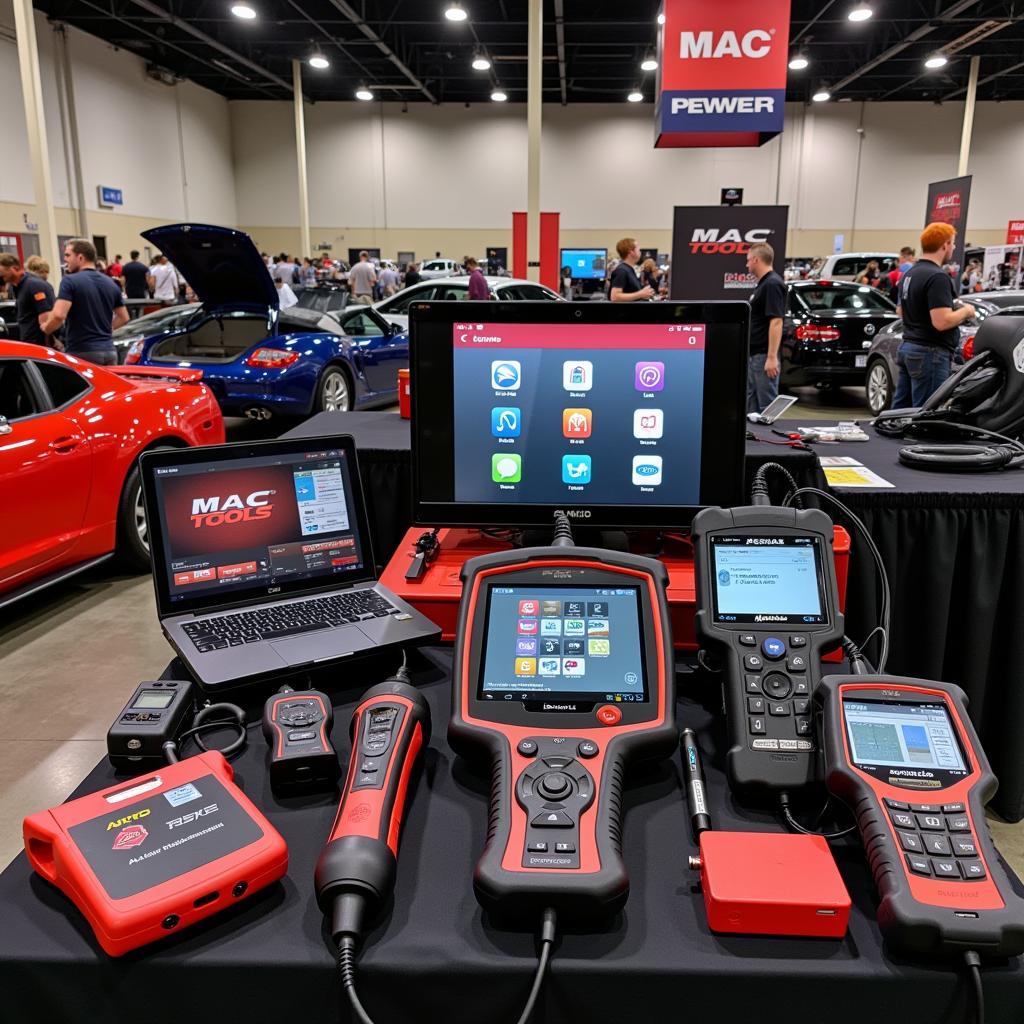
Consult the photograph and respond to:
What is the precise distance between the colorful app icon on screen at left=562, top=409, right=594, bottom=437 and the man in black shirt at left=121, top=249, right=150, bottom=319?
15781 millimetres

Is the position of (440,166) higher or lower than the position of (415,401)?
higher

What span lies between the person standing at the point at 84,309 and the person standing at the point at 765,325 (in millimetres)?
5196

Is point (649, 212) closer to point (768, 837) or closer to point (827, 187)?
point (827, 187)

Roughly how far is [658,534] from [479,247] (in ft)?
78.6

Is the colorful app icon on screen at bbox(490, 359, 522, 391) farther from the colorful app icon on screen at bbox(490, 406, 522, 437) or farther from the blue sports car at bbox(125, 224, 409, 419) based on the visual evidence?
the blue sports car at bbox(125, 224, 409, 419)

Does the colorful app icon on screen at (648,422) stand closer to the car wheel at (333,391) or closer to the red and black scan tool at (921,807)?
the red and black scan tool at (921,807)

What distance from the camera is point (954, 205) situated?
1358cm

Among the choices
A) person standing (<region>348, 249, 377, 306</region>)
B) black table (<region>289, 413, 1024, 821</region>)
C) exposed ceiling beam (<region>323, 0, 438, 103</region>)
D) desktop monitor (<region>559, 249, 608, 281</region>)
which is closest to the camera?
black table (<region>289, 413, 1024, 821</region>)

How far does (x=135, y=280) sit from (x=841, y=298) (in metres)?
12.4

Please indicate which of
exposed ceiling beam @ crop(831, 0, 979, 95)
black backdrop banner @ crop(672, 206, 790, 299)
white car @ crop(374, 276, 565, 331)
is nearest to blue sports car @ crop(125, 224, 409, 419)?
white car @ crop(374, 276, 565, 331)

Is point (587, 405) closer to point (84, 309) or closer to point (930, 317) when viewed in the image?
point (930, 317)

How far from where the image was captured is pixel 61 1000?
2.85ft

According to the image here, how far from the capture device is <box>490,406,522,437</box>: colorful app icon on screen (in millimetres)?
1780

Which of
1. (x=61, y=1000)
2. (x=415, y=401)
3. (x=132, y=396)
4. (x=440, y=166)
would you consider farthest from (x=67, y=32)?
(x=61, y=1000)
